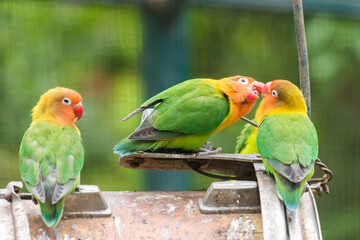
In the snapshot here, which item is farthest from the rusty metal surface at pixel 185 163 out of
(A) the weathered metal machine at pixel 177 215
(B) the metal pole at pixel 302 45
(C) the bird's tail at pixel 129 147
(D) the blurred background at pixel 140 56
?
(D) the blurred background at pixel 140 56

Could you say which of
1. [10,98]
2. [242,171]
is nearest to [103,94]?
[10,98]

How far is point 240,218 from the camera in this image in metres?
1.64

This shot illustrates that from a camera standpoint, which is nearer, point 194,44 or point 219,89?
point 219,89

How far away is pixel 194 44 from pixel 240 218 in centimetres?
148

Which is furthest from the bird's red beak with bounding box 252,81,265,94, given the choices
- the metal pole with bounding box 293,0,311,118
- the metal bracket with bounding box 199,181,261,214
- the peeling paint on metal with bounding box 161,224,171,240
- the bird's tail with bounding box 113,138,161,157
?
the peeling paint on metal with bounding box 161,224,171,240

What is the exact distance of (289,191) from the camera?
63.3 inches

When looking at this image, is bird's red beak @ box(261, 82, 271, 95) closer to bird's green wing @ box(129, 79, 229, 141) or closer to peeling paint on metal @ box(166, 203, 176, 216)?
bird's green wing @ box(129, 79, 229, 141)

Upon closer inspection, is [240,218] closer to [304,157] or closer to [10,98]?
[304,157]

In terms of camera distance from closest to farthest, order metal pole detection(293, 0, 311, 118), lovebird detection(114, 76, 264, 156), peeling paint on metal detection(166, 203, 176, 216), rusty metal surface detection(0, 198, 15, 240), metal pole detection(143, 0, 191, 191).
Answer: rusty metal surface detection(0, 198, 15, 240) → peeling paint on metal detection(166, 203, 176, 216) → metal pole detection(293, 0, 311, 118) → lovebird detection(114, 76, 264, 156) → metal pole detection(143, 0, 191, 191)

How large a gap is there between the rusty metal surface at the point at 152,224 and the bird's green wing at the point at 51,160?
70 mm

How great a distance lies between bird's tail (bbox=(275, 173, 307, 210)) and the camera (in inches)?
62.2

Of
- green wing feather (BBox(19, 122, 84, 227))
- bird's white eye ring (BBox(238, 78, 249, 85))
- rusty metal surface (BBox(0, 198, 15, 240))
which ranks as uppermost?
bird's white eye ring (BBox(238, 78, 249, 85))

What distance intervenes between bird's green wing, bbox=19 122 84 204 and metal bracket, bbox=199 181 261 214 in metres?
0.37

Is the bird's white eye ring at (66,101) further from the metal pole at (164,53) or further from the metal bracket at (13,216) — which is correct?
the metal pole at (164,53)
